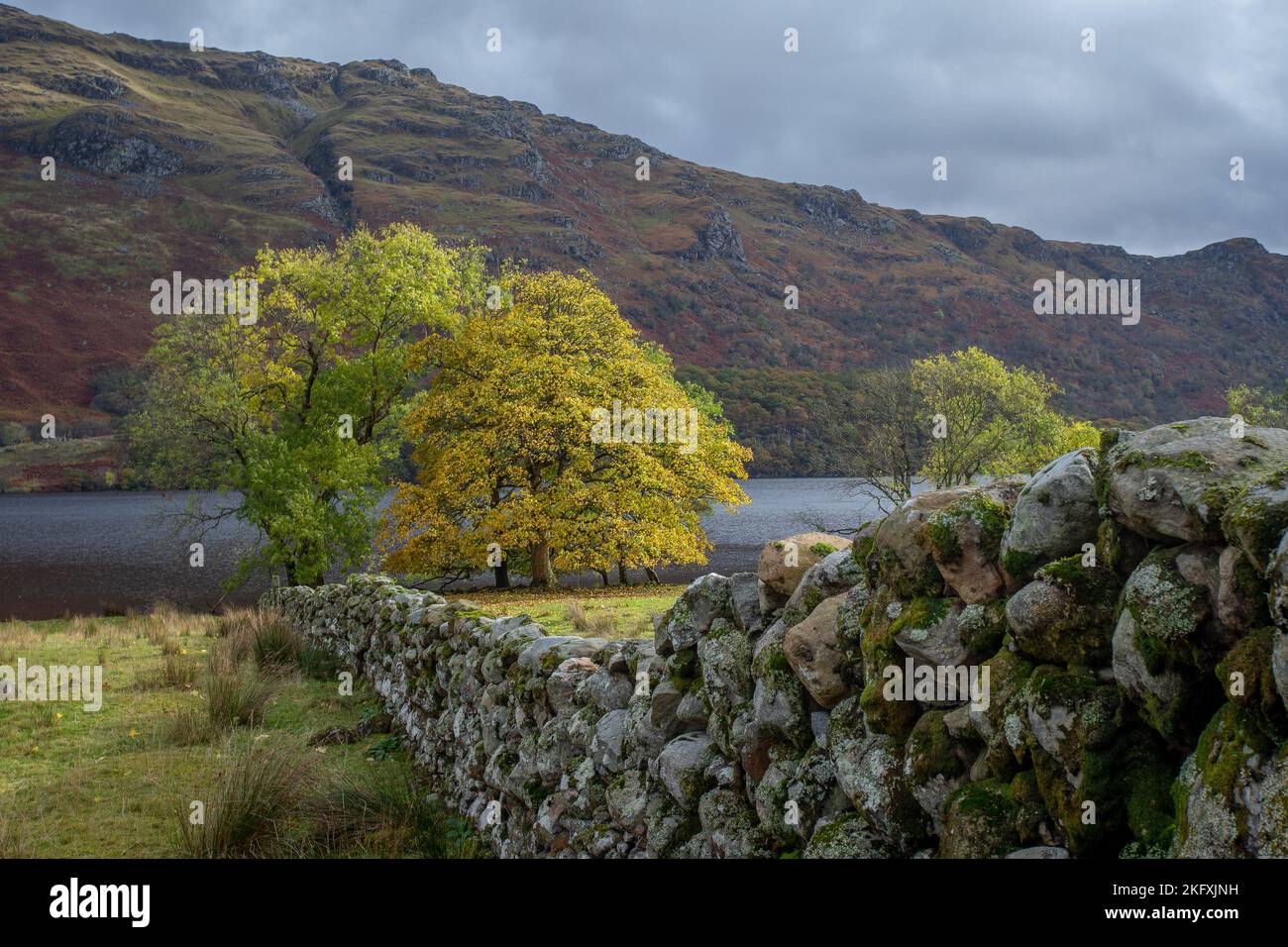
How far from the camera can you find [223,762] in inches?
269

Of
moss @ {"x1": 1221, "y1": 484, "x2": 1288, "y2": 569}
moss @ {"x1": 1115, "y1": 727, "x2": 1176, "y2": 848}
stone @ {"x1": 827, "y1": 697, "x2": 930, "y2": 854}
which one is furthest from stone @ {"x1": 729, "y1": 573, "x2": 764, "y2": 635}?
moss @ {"x1": 1221, "y1": 484, "x2": 1288, "y2": 569}

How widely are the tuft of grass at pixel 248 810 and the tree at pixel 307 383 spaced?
19090 mm

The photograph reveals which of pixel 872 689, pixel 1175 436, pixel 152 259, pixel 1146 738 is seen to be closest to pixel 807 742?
pixel 872 689

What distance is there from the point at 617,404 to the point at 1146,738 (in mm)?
20738

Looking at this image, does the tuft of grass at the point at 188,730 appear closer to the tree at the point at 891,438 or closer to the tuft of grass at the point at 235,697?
the tuft of grass at the point at 235,697

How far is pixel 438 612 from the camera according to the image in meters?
9.43

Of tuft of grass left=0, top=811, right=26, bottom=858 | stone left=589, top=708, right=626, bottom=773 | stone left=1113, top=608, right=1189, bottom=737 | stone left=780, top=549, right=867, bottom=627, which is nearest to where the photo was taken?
stone left=1113, top=608, right=1189, bottom=737

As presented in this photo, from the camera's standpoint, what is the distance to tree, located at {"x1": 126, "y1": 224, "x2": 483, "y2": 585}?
81.5 ft

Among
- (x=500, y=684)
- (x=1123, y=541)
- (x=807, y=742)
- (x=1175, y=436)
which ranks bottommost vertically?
(x=500, y=684)

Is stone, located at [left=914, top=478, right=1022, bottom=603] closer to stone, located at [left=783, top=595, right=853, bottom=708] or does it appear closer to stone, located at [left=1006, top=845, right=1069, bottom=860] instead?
stone, located at [left=783, top=595, right=853, bottom=708]

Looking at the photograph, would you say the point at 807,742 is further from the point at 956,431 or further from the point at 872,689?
the point at 956,431

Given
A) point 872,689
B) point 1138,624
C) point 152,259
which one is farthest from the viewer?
point 152,259

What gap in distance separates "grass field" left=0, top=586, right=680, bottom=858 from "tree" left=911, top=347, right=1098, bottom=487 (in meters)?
31.6

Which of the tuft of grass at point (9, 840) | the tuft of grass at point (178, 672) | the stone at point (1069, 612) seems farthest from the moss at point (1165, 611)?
the tuft of grass at point (178, 672)
